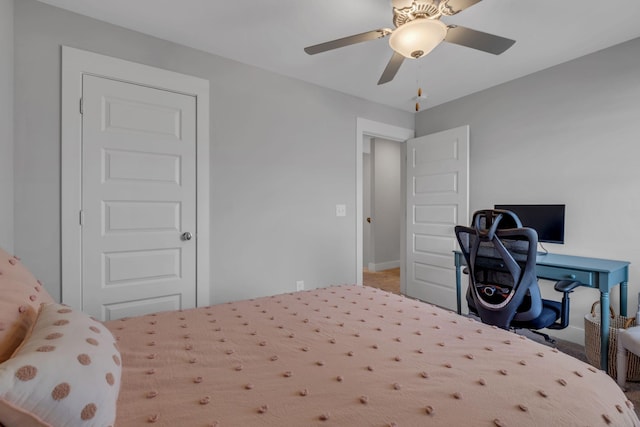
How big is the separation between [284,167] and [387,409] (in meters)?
2.44

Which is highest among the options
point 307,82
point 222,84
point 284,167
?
point 307,82

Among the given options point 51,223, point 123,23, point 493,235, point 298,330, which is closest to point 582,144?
point 493,235

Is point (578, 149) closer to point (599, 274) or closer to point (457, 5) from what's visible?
point (599, 274)

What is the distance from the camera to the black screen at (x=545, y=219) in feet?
8.68

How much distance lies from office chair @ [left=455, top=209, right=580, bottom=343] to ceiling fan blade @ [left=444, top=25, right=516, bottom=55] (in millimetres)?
990

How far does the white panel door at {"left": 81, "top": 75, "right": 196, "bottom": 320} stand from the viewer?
2.10m

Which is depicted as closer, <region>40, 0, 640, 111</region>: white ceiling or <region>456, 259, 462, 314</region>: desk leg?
<region>40, 0, 640, 111</region>: white ceiling

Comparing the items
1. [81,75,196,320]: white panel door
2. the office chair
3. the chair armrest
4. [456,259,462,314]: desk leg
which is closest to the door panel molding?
[81,75,196,320]: white panel door

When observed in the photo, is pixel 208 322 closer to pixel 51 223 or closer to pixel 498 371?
pixel 498 371

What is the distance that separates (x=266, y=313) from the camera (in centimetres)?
159

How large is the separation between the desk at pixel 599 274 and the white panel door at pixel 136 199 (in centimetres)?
285

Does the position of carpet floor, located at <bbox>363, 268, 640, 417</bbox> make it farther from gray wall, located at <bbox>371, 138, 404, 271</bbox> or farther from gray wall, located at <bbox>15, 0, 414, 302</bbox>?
gray wall, located at <bbox>15, 0, 414, 302</bbox>

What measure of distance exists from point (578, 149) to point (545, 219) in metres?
0.66

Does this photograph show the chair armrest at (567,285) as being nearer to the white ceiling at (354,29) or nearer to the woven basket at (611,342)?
the woven basket at (611,342)
